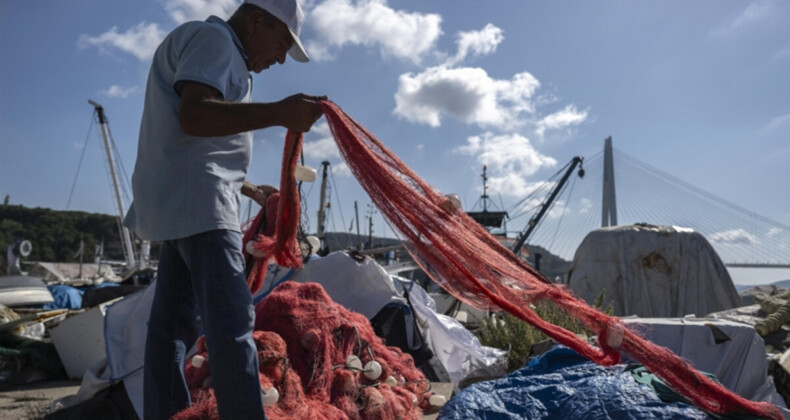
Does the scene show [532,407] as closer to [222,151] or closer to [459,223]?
[459,223]

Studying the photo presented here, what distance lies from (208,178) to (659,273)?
31.4ft

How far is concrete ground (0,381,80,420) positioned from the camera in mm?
3021

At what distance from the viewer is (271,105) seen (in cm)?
149

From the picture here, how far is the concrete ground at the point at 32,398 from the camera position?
3.02 m

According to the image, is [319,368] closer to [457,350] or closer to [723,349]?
[457,350]

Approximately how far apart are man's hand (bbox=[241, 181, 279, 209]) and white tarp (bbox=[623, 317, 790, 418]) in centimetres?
217

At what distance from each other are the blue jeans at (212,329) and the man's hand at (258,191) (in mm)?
575

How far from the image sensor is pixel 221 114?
142 cm

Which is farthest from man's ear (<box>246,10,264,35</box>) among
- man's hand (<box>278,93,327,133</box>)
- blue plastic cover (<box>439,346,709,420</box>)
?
blue plastic cover (<box>439,346,709,420</box>)

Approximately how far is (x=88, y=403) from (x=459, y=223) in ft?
8.41

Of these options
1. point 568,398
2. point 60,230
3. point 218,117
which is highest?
point 60,230

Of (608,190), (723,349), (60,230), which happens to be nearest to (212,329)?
(723,349)

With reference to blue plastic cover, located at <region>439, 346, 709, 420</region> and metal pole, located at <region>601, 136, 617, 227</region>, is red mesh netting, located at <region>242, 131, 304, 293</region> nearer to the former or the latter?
blue plastic cover, located at <region>439, 346, 709, 420</region>

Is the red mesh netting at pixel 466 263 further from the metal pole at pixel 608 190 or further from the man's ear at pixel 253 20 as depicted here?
the metal pole at pixel 608 190
